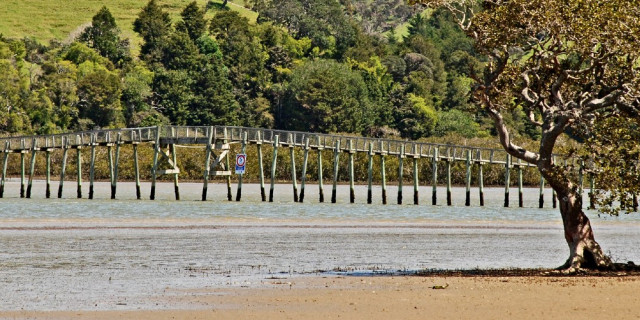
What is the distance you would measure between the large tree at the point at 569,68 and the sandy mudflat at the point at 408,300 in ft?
8.28

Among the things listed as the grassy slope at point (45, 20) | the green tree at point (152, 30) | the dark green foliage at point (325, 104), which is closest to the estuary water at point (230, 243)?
the dark green foliage at point (325, 104)

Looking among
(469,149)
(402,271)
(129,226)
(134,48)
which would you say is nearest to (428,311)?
(402,271)

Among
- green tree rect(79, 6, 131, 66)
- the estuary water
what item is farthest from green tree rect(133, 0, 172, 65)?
the estuary water

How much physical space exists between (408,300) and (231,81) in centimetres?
13719

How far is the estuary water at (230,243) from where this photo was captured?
27750 millimetres

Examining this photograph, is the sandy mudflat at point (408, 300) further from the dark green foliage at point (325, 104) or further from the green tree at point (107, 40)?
the green tree at point (107, 40)

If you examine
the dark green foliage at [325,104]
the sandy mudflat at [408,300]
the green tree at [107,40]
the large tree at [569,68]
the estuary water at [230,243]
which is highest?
the green tree at [107,40]

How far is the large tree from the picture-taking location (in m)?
28.3

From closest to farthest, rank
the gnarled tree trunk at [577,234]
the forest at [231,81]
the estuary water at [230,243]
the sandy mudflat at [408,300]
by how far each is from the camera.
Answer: the sandy mudflat at [408,300] → the estuary water at [230,243] → the gnarled tree trunk at [577,234] → the forest at [231,81]

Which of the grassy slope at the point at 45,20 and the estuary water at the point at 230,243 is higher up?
the grassy slope at the point at 45,20

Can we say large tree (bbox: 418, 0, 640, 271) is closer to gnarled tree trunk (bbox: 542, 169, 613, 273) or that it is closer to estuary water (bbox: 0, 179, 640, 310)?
gnarled tree trunk (bbox: 542, 169, 613, 273)

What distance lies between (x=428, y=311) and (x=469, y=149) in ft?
174

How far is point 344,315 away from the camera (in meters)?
22.5

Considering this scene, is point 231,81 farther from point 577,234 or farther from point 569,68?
point 577,234
